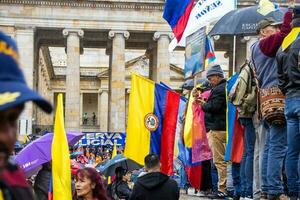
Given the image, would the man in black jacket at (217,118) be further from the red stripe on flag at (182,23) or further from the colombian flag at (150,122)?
the red stripe on flag at (182,23)

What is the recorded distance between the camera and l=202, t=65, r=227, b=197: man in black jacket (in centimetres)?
966

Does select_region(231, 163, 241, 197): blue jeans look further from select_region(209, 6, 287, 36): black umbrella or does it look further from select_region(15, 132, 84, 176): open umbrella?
select_region(209, 6, 287, 36): black umbrella

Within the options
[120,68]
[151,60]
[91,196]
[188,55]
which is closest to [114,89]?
[120,68]

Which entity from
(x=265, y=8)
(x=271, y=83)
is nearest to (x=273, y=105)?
(x=271, y=83)

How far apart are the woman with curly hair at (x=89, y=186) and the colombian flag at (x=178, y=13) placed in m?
8.10

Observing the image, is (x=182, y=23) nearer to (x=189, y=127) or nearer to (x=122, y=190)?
(x=189, y=127)

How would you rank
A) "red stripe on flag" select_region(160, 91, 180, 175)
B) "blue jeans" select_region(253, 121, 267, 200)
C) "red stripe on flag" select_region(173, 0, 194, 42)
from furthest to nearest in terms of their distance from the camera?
1. "red stripe on flag" select_region(173, 0, 194, 42)
2. "red stripe on flag" select_region(160, 91, 180, 175)
3. "blue jeans" select_region(253, 121, 267, 200)

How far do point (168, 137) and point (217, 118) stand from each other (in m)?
0.79

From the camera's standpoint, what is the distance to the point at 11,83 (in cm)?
162

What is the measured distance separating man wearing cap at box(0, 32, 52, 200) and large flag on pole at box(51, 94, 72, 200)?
17.0 ft

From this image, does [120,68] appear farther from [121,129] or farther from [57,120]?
[57,120]

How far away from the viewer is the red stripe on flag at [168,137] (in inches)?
374

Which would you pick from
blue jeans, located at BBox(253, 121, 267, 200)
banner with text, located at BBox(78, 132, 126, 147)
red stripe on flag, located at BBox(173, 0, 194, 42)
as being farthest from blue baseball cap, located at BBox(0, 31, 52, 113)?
banner with text, located at BBox(78, 132, 126, 147)

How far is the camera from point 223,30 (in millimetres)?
11500
